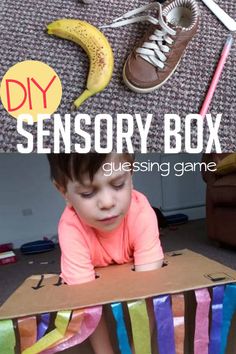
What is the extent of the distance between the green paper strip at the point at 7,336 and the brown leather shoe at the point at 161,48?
0.29 metres

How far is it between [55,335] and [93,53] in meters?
0.31

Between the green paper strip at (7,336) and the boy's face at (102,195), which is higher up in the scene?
the boy's face at (102,195)

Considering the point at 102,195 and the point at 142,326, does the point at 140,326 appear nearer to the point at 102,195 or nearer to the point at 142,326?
the point at 142,326

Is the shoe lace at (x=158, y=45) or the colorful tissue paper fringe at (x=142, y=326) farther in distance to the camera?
the shoe lace at (x=158, y=45)

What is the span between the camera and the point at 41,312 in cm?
33

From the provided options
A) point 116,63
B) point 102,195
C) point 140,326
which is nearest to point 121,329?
point 140,326

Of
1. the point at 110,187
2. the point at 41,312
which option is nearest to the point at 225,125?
the point at 110,187

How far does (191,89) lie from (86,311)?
285 millimetres

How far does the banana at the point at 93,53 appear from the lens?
0.41 meters

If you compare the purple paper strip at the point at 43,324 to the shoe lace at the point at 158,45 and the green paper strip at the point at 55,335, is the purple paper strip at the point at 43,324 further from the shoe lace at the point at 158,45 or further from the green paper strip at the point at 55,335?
the shoe lace at the point at 158,45

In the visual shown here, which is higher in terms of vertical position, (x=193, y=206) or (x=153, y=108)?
(x=153, y=108)

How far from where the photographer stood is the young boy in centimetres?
34

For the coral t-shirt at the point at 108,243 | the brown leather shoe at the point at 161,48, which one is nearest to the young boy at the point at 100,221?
the coral t-shirt at the point at 108,243

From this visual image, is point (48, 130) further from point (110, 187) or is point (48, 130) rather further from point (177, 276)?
point (177, 276)
